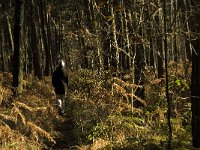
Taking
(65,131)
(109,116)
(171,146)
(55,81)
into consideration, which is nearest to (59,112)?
(55,81)

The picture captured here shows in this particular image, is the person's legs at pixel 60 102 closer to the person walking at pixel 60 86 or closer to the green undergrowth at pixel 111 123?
the person walking at pixel 60 86

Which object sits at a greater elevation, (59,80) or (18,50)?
(18,50)

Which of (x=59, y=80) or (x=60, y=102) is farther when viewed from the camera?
(x=59, y=80)

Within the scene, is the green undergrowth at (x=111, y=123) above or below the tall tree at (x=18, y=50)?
below

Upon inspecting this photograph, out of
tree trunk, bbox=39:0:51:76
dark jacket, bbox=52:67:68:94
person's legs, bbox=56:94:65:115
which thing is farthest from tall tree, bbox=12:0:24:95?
tree trunk, bbox=39:0:51:76

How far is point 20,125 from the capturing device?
35.2ft

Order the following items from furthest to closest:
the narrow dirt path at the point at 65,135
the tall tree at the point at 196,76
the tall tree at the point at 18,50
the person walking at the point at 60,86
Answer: the tall tree at the point at 18,50
the person walking at the point at 60,86
the narrow dirt path at the point at 65,135
the tall tree at the point at 196,76

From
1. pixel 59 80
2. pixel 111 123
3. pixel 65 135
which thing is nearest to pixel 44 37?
pixel 59 80

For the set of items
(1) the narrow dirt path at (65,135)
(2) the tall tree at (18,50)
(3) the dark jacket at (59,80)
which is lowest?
(1) the narrow dirt path at (65,135)

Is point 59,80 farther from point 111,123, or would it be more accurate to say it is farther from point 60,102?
point 111,123

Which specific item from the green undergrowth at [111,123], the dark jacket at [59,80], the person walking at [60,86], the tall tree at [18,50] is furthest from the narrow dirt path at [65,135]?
the tall tree at [18,50]

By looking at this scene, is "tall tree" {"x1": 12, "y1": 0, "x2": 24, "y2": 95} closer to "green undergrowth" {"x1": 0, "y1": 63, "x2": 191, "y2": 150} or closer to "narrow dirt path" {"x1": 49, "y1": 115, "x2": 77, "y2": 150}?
"green undergrowth" {"x1": 0, "y1": 63, "x2": 191, "y2": 150}

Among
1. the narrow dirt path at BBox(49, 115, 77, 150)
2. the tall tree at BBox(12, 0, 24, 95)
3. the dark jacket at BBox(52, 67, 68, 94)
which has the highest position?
the tall tree at BBox(12, 0, 24, 95)

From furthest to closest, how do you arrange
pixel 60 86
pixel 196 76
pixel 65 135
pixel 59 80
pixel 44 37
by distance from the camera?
pixel 44 37, pixel 59 80, pixel 60 86, pixel 65 135, pixel 196 76
